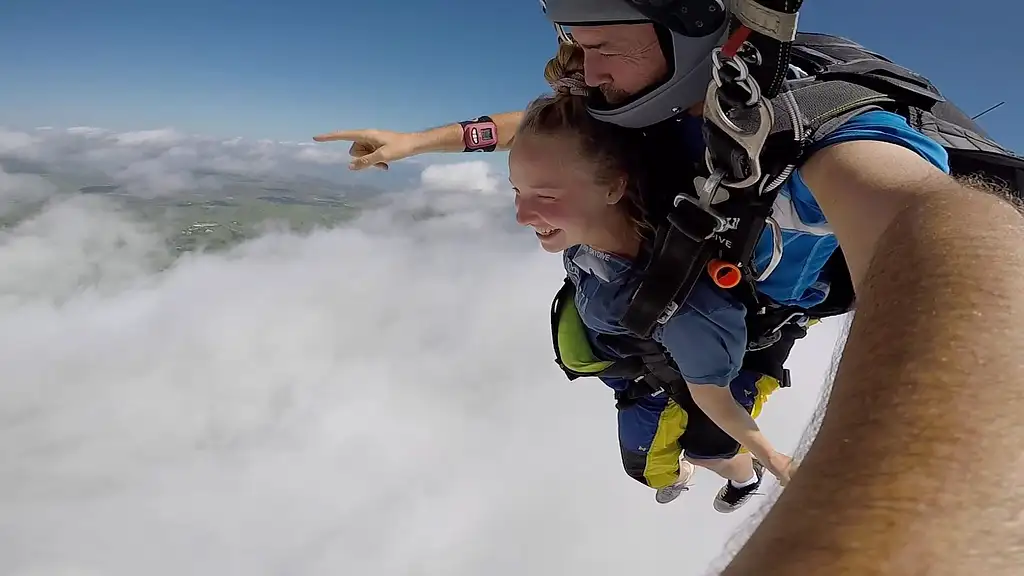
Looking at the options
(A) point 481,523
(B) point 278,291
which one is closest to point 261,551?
(A) point 481,523

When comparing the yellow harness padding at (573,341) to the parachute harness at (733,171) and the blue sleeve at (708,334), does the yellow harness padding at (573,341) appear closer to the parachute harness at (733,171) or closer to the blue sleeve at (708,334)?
the blue sleeve at (708,334)

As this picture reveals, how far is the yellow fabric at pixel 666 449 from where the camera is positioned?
2.32m

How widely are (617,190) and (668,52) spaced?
37cm

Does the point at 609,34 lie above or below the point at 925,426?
above

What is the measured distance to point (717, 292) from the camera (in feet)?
4.95

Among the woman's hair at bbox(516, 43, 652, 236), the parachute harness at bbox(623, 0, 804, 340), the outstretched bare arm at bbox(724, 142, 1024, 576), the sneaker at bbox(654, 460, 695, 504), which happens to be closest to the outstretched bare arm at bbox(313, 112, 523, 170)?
the woman's hair at bbox(516, 43, 652, 236)

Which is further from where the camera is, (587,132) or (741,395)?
(741,395)

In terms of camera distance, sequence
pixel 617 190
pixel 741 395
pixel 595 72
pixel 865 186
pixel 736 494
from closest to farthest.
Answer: pixel 865 186
pixel 595 72
pixel 617 190
pixel 741 395
pixel 736 494

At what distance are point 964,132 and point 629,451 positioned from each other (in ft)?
5.57

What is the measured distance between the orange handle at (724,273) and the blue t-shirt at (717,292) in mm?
95

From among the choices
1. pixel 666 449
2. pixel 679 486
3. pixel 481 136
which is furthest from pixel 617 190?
pixel 679 486

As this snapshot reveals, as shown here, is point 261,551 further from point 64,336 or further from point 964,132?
point 964,132

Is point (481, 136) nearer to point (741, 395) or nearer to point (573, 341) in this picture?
point (573, 341)

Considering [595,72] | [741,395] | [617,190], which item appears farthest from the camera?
[741,395]
